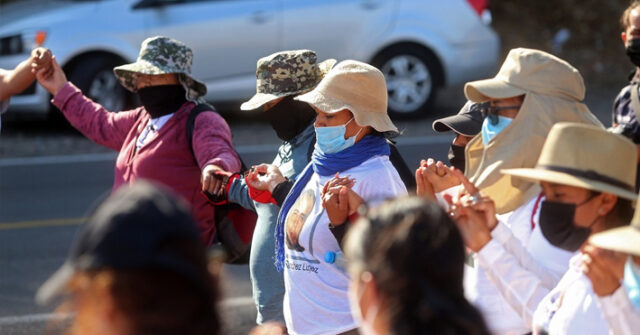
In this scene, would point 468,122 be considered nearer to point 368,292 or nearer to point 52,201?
point 368,292

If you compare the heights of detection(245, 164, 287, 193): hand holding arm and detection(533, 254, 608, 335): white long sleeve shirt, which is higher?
detection(533, 254, 608, 335): white long sleeve shirt

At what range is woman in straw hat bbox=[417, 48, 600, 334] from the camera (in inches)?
156

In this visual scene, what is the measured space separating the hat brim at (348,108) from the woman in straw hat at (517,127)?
1.09ft

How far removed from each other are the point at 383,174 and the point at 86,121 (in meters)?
2.14

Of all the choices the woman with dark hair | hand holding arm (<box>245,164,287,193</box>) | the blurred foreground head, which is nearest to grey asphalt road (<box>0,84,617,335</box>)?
hand holding arm (<box>245,164,287,193</box>)

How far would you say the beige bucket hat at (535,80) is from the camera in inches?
166

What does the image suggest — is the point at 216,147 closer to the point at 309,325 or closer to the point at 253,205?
the point at 253,205

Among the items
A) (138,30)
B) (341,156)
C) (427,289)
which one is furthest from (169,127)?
(138,30)

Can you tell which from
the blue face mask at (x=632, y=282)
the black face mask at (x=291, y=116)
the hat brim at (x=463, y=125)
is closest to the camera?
the blue face mask at (x=632, y=282)

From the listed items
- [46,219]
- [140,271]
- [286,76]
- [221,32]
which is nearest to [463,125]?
[286,76]

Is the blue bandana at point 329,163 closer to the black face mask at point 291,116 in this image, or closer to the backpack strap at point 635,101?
the black face mask at point 291,116

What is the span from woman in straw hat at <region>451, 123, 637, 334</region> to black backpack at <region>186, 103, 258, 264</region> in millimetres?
2060

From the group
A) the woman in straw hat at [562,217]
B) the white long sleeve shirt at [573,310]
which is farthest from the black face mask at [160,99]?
the white long sleeve shirt at [573,310]

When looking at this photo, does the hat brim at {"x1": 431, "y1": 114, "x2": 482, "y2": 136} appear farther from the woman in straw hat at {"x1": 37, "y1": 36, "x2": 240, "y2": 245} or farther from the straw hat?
the straw hat
